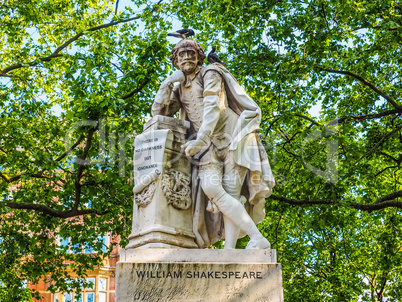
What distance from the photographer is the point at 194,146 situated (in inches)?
231

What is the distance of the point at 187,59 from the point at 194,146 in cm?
122

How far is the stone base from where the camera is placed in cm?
523

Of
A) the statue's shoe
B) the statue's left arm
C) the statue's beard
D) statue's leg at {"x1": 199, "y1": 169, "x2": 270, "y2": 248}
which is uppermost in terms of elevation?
the statue's beard

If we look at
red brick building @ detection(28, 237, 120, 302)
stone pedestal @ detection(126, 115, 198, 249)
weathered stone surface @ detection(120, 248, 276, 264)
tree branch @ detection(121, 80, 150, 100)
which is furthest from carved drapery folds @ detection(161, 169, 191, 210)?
red brick building @ detection(28, 237, 120, 302)

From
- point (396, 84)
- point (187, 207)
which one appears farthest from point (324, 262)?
point (187, 207)

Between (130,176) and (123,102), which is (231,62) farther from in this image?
(130,176)

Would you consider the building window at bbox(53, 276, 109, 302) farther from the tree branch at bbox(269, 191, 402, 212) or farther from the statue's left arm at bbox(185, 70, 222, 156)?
the statue's left arm at bbox(185, 70, 222, 156)

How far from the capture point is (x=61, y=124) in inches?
599

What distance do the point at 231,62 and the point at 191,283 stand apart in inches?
364

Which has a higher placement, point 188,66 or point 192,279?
point 188,66

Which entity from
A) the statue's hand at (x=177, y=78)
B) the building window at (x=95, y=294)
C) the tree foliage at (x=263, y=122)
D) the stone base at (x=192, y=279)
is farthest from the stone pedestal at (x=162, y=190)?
the building window at (x=95, y=294)

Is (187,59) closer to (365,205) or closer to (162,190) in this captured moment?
(162,190)

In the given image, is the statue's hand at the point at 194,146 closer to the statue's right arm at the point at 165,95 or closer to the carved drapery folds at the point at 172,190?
the carved drapery folds at the point at 172,190

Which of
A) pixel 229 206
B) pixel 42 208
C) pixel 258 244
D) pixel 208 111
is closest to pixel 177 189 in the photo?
pixel 229 206
